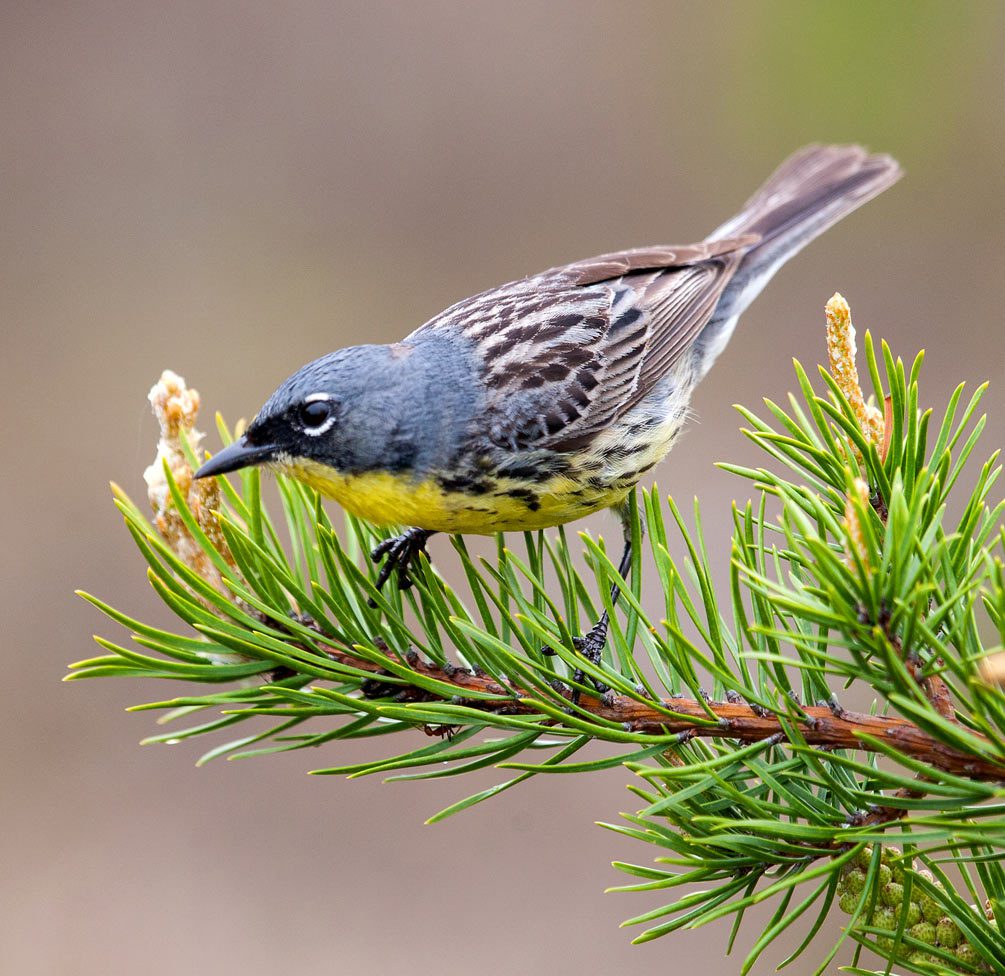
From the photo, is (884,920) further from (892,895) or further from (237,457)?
(237,457)

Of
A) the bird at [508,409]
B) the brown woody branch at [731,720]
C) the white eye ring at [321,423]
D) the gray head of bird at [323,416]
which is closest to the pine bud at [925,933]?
the brown woody branch at [731,720]

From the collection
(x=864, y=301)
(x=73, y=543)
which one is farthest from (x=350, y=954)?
(x=864, y=301)

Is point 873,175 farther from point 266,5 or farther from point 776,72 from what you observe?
point 266,5

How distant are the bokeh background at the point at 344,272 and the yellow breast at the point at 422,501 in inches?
115

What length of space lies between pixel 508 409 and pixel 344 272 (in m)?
5.06

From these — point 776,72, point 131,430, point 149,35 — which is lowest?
point 131,430

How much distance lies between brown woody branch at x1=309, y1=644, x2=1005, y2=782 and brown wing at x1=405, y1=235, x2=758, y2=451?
118 cm

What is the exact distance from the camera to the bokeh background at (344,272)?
5961 millimetres

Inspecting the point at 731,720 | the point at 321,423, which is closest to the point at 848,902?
the point at 731,720

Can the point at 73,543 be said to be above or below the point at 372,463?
above

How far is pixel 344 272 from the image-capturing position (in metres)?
8.20

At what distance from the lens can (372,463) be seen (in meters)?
3.20

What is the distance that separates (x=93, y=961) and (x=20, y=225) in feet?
16.0

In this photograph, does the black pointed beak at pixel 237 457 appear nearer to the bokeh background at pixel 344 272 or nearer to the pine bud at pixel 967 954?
the pine bud at pixel 967 954
